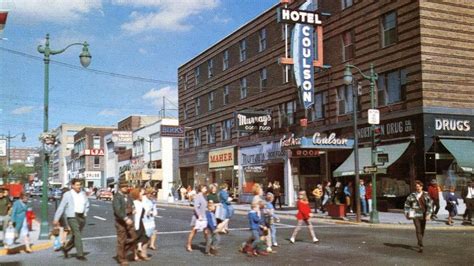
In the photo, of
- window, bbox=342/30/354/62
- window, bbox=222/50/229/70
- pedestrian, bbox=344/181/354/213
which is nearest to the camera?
pedestrian, bbox=344/181/354/213

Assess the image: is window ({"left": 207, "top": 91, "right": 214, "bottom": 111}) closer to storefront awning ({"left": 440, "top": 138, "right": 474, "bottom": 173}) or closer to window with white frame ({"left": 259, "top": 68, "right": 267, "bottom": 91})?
window with white frame ({"left": 259, "top": 68, "right": 267, "bottom": 91})

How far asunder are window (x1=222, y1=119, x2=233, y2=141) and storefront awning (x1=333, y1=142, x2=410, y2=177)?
17.5 meters

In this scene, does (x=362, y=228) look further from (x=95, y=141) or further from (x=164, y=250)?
(x=95, y=141)

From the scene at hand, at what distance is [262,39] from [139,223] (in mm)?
30619

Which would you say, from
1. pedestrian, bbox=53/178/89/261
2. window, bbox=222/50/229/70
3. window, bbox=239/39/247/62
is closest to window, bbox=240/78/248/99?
window, bbox=239/39/247/62

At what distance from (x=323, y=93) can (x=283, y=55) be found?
5.42 meters

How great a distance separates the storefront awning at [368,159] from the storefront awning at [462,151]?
1.94 metres

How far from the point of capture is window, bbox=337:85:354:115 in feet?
106

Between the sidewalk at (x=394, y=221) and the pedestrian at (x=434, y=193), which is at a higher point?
the pedestrian at (x=434, y=193)

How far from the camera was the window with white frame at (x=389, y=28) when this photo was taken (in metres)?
28.8

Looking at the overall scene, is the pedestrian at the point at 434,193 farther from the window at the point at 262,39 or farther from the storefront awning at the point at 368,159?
the window at the point at 262,39

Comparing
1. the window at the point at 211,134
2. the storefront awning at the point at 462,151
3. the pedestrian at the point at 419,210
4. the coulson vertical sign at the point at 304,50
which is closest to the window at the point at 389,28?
the coulson vertical sign at the point at 304,50

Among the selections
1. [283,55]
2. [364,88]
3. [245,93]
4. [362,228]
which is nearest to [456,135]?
[364,88]

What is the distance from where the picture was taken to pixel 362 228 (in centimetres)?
2197
